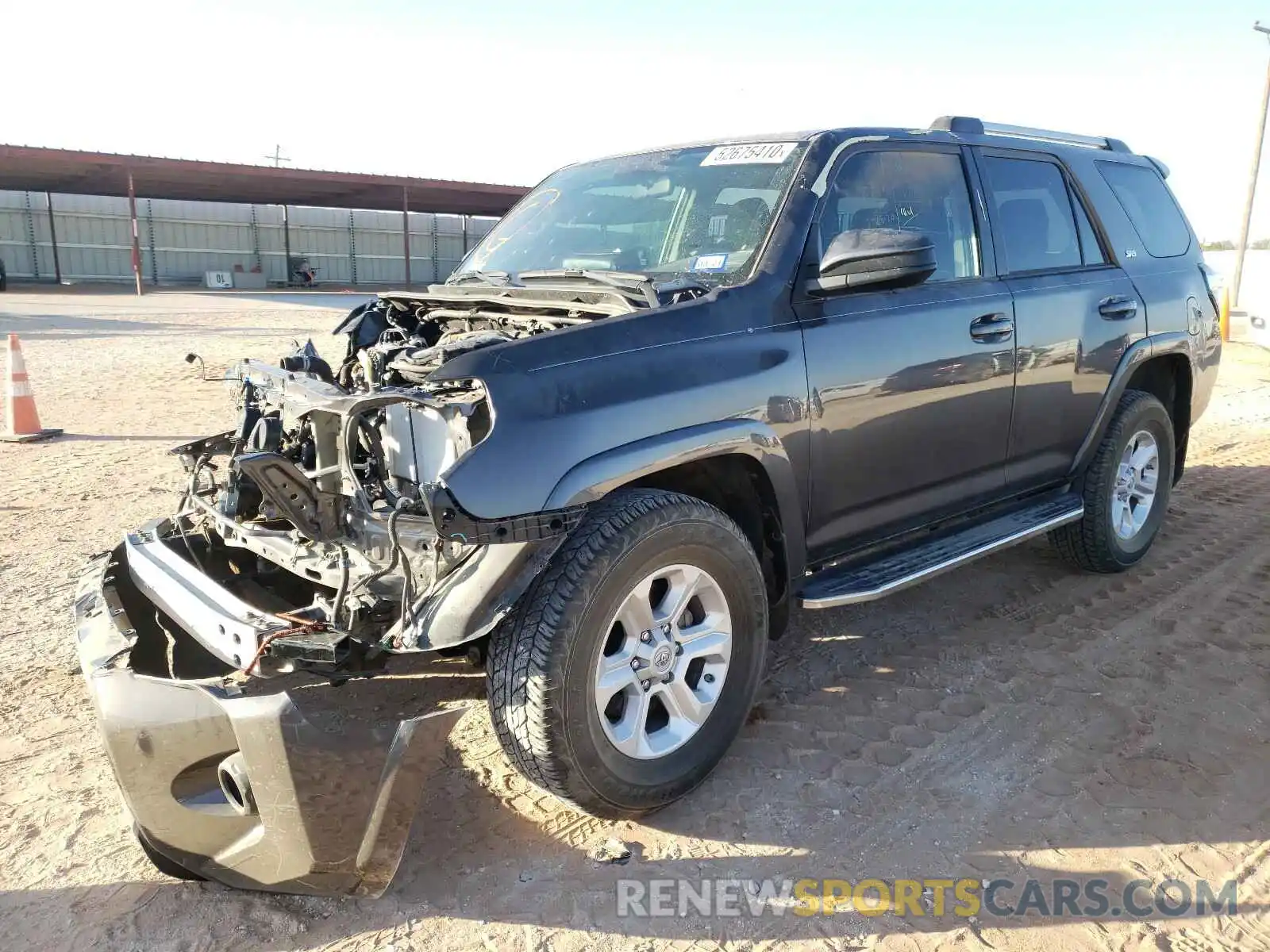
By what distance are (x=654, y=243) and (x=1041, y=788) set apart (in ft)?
7.82

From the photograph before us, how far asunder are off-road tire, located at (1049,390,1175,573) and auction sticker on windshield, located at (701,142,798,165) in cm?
238

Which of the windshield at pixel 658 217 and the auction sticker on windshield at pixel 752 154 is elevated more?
the auction sticker on windshield at pixel 752 154

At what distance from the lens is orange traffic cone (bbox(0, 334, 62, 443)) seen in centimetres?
755

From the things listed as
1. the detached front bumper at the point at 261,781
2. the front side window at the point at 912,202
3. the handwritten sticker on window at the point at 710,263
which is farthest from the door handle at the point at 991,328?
the detached front bumper at the point at 261,781

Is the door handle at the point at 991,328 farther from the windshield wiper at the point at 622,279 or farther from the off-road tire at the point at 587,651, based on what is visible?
the off-road tire at the point at 587,651

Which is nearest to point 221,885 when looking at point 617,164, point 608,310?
point 608,310

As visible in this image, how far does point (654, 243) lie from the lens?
360cm

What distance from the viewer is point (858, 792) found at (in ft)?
9.89

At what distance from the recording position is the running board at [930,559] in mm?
3238

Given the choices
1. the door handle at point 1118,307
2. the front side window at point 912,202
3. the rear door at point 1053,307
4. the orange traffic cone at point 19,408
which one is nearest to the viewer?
the front side window at point 912,202

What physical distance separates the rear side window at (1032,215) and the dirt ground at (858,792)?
1.69 meters

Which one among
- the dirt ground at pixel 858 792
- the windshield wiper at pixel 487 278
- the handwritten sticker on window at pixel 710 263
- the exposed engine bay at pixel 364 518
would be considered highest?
the handwritten sticker on window at pixel 710 263

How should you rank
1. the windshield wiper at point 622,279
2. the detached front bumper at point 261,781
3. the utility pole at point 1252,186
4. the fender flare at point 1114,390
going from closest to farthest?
1. the detached front bumper at point 261,781
2. the windshield wiper at point 622,279
3. the fender flare at point 1114,390
4. the utility pole at point 1252,186

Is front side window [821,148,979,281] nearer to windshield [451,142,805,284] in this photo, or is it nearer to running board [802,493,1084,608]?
windshield [451,142,805,284]
